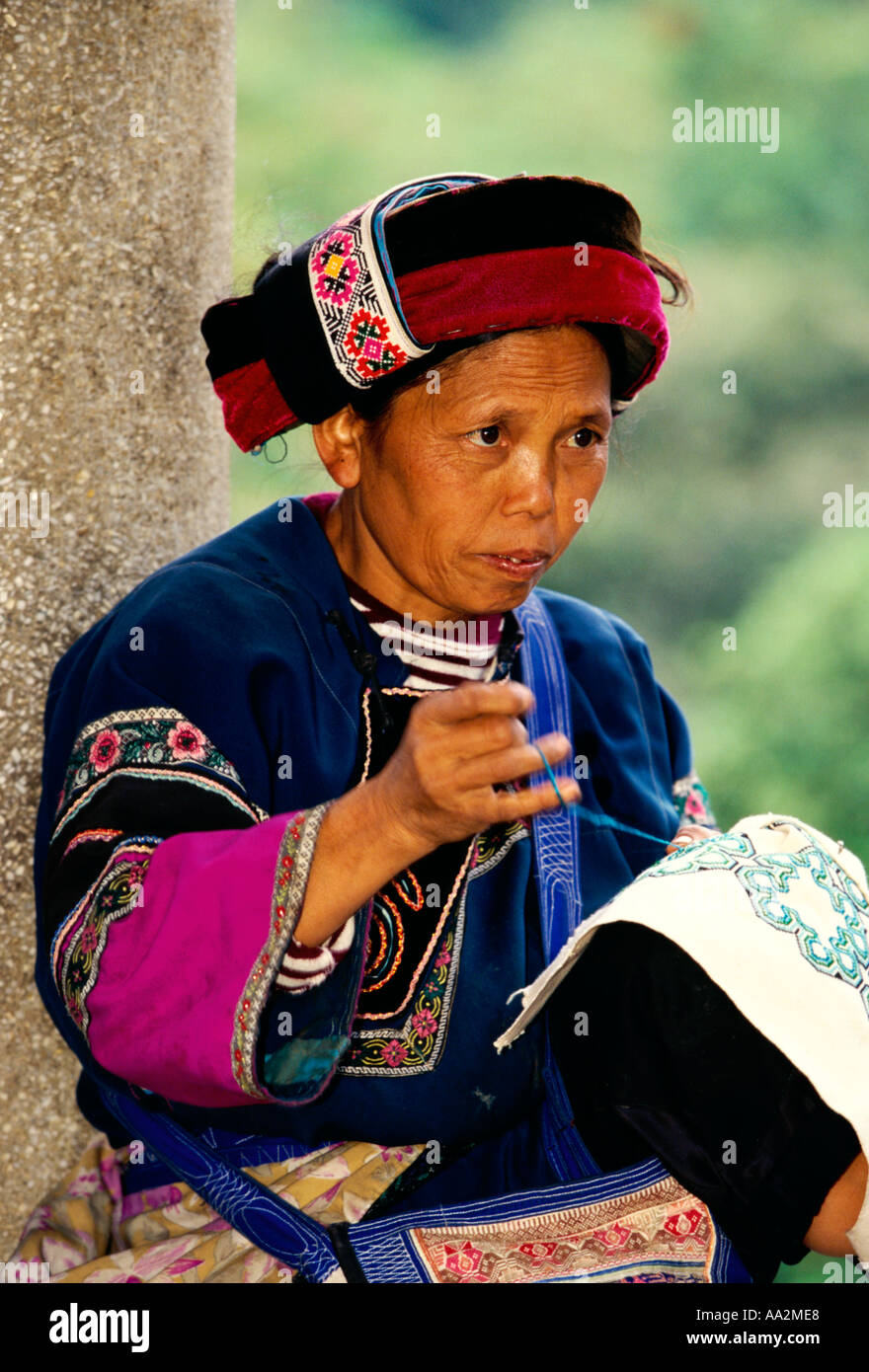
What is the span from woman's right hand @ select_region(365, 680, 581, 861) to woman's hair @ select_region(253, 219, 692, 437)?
2.19 feet

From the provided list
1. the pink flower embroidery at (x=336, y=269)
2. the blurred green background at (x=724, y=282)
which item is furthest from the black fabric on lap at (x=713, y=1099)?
the blurred green background at (x=724, y=282)

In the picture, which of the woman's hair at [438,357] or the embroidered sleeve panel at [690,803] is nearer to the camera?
the woman's hair at [438,357]

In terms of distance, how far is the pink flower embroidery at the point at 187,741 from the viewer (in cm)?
182

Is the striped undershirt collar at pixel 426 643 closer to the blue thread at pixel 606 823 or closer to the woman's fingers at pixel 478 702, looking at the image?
the blue thread at pixel 606 823

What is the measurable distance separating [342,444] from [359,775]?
475 mm

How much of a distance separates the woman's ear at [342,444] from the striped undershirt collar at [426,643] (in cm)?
17

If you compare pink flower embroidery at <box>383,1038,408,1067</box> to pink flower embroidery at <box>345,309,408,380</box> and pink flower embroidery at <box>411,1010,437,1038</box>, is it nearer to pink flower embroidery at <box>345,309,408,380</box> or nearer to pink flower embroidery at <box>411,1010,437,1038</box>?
pink flower embroidery at <box>411,1010,437,1038</box>

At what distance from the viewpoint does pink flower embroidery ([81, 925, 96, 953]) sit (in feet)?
5.57

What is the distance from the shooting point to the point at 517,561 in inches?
79.9

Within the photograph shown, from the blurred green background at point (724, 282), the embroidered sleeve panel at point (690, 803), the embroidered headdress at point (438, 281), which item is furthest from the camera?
the blurred green background at point (724, 282)

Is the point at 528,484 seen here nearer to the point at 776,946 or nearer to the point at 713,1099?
the point at 776,946

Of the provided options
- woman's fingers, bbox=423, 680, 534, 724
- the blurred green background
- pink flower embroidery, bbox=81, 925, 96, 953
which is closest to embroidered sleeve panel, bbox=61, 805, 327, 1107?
pink flower embroidery, bbox=81, 925, 96, 953
